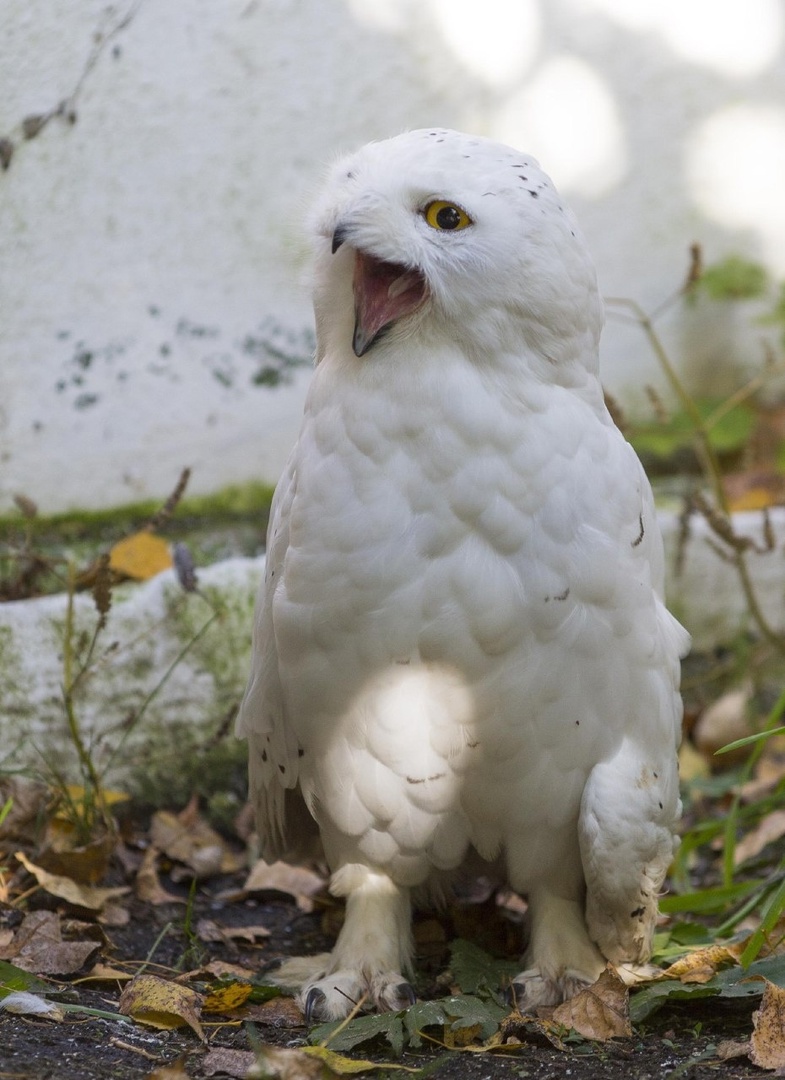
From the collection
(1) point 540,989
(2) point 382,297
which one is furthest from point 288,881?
(2) point 382,297

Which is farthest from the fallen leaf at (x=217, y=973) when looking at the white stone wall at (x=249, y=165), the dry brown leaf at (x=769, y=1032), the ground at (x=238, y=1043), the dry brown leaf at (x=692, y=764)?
the dry brown leaf at (x=692, y=764)

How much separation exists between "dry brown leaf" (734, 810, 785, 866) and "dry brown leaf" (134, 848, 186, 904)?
4.56 feet

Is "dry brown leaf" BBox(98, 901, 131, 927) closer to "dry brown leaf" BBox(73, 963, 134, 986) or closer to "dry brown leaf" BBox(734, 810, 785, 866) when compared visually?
"dry brown leaf" BBox(73, 963, 134, 986)

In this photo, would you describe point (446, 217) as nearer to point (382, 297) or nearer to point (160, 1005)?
point (382, 297)

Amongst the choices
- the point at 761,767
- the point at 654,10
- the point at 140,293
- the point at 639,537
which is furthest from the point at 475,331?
the point at 654,10

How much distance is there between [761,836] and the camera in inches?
130

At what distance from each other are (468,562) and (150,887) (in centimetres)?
126

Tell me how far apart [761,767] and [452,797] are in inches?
70.8

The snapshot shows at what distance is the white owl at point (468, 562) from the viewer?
2.14 m

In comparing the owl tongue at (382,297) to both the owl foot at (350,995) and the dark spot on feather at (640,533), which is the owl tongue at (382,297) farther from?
the owl foot at (350,995)

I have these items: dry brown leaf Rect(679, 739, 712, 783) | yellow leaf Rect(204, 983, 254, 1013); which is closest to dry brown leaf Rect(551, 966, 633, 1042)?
yellow leaf Rect(204, 983, 254, 1013)

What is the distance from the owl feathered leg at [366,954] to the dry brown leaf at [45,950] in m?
0.38

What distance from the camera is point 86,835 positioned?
9.07 ft

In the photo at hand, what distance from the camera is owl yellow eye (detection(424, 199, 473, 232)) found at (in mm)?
2115
